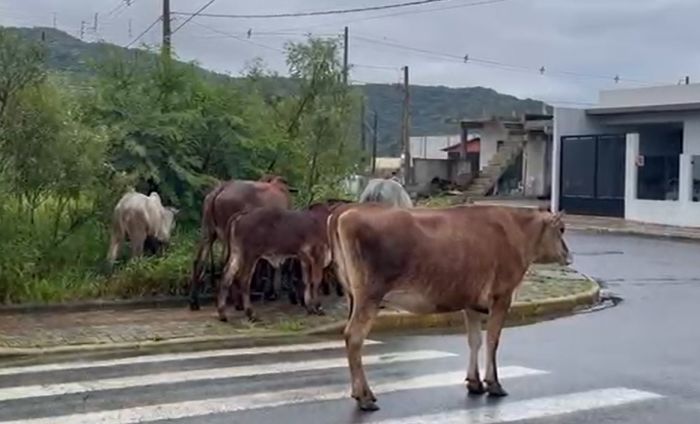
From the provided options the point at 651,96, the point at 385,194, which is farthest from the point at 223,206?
the point at 651,96

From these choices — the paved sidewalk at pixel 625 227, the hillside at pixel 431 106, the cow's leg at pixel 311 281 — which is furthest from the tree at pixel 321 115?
the hillside at pixel 431 106

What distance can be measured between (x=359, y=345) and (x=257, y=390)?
49.4 inches

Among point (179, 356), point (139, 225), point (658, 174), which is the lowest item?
point (179, 356)

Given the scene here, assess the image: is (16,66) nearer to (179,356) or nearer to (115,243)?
(115,243)

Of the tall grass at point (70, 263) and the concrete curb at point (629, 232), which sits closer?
the tall grass at point (70, 263)

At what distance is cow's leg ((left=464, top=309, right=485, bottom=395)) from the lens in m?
9.66

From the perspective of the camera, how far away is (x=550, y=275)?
1961 centimetres

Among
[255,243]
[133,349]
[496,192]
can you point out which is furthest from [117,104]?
[496,192]

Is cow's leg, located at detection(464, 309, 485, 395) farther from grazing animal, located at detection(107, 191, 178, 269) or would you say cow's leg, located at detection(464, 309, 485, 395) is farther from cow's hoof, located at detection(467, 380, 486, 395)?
grazing animal, located at detection(107, 191, 178, 269)

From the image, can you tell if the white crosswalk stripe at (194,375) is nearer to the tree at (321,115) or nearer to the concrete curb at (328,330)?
the concrete curb at (328,330)

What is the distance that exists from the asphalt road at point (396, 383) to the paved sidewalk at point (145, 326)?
0.77 metres

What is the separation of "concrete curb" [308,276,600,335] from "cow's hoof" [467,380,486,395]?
350 cm

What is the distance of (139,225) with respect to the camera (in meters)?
15.6

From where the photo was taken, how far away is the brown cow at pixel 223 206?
1462 cm
